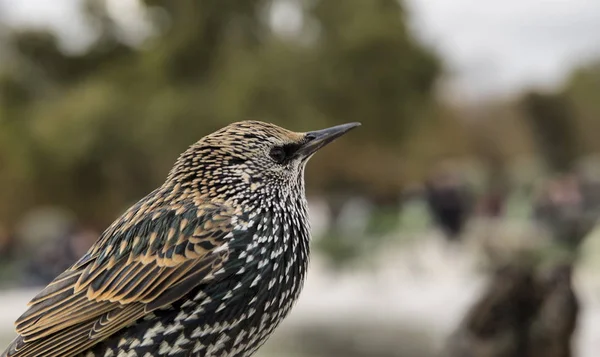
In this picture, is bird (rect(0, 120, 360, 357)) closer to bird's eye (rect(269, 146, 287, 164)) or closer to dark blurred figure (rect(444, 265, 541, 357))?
bird's eye (rect(269, 146, 287, 164))

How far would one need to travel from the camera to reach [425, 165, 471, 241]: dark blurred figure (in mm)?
16344

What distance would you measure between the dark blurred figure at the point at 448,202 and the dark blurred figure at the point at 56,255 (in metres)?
6.93

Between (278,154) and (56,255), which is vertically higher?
(56,255)

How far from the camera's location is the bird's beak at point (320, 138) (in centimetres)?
240

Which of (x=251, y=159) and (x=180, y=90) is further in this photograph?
(x=180, y=90)

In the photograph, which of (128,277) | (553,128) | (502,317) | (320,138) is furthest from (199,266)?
(553,128)

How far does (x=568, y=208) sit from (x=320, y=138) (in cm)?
1285

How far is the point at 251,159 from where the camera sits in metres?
2.44

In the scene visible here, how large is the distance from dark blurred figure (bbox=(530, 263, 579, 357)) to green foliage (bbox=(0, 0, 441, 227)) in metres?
7.94

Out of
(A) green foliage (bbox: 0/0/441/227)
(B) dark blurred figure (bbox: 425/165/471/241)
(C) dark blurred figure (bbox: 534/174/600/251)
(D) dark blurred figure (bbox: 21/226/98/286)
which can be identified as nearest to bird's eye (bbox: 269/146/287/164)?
(C) dark blurred figure (bbox: 534/174/600/251)

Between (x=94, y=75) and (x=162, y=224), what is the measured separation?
14764 millimetres

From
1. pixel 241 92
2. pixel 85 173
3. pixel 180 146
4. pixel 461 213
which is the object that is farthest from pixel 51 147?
pixel 461 213

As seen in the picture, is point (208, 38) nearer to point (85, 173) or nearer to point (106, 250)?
point (85, 173)

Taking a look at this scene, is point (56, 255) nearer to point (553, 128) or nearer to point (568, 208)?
point (568, 208)
